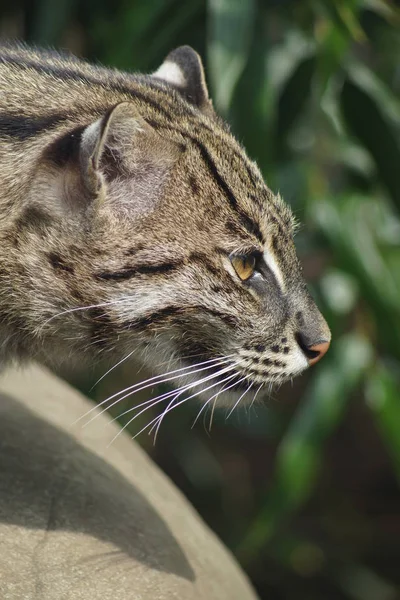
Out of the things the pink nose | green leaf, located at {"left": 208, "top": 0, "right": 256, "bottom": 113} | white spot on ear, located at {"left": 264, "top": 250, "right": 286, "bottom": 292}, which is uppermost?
green leaf, located at {"left": 208, "top": 0, "right": 256, "bottom": 113}

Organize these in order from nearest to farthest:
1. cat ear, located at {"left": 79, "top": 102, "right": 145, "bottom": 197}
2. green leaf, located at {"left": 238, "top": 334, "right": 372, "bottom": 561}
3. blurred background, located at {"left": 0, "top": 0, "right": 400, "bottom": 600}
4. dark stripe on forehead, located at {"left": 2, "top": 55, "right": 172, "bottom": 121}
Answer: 1. cat ear, located at {"left": 79, "top": 102, "right": 145, "bottom": 197}
2. dark stripe on forehead, located at {"left": 2, "top": 55, "right": 172, "bottom": 121}
3. blurred background, located at {"left": 0, "top": 0, "right": 400, "bottom": 600}
4. green leaf, located at {"left": 238, "top": 334, "right": 372, "bottom": 561}

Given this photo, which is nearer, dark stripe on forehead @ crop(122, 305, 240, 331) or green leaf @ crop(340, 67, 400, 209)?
dark stripe on forehead @ crop(122, 305, 240, 331)

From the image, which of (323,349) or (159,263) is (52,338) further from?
(323,349)

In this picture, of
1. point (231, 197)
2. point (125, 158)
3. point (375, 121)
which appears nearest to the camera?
point (125, 158)

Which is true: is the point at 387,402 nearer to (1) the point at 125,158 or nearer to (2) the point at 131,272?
(2) the point at 131,272

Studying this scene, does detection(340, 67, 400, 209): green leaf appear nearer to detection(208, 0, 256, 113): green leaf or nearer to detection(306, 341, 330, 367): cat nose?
detection(208, 0, 256, 113): green leaf

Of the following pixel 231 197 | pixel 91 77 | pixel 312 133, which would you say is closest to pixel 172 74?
pixel 91 77

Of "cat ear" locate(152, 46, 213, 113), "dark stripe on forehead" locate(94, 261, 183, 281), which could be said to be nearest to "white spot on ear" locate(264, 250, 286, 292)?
"dark stripe on forehead" locate(94, 261, 183, 281)
